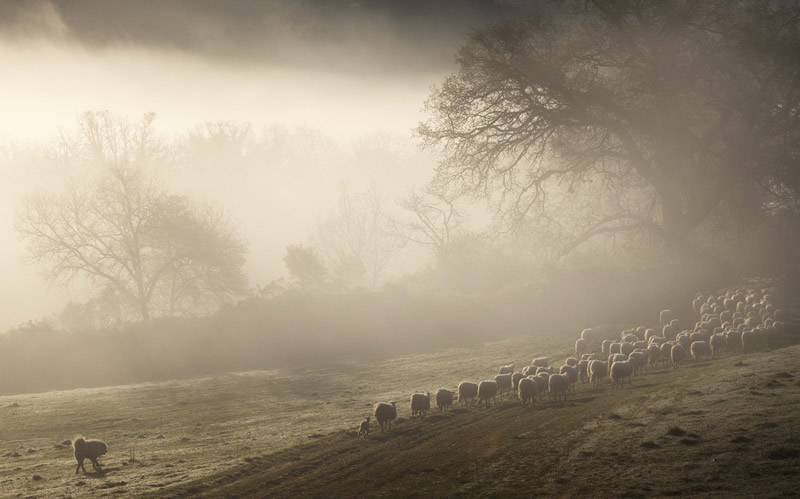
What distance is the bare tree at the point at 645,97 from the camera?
44.9 meters

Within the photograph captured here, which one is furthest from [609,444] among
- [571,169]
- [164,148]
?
[164,148]

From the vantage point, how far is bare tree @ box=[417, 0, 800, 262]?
44.9 meters

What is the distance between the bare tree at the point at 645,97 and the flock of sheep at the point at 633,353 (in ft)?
26.8

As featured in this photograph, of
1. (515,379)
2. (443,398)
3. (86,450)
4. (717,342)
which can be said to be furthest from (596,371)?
(86,450)

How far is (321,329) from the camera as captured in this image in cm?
5781

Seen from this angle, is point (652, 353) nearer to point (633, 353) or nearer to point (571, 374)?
point (633, 353)

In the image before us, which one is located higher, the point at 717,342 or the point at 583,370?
the point at 717,342

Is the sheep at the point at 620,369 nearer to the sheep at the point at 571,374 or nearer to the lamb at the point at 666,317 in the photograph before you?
the sheep at the point at 571,374

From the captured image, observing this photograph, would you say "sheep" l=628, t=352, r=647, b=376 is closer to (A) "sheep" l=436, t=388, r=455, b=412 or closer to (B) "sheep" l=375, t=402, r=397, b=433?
(A) "sheep" l=436, t=388, r=455, b=412

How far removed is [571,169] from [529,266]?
17041mm

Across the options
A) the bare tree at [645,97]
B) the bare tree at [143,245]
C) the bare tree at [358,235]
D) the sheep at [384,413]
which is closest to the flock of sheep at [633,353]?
the sheep at [384,413]

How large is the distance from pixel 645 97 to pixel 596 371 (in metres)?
24.1

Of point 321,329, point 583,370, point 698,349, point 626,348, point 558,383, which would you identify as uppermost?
point 321,329

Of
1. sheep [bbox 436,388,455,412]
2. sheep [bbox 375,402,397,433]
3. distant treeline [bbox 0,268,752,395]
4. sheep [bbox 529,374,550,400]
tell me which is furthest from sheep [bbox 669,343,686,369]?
distant treeline [bbox 0,268,752,395]
